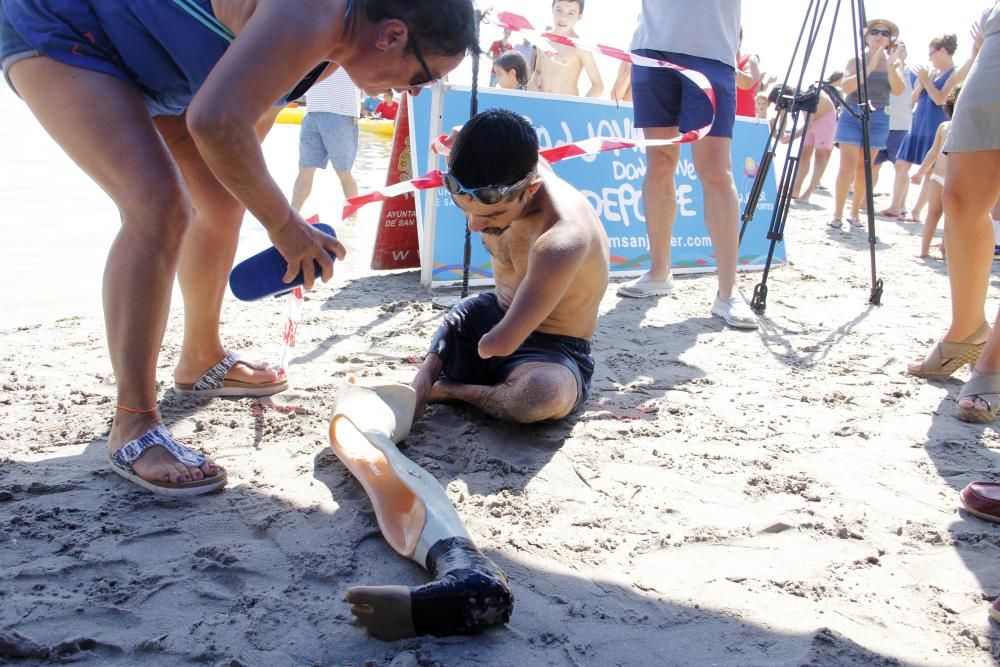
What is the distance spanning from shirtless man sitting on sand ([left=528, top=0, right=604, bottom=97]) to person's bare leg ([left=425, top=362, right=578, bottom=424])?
4584mm

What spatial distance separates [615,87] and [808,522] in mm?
4455

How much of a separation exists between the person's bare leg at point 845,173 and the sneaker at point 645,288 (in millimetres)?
3735

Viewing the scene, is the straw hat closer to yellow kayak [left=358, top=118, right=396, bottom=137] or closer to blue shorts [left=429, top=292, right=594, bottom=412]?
blue shorts [left=429, top=292, right=594, bottom=412]

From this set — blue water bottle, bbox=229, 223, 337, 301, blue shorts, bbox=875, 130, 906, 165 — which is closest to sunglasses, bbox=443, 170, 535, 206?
blue water bottle, bbox=229, 223, 337, 301

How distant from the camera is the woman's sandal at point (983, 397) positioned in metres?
2.85

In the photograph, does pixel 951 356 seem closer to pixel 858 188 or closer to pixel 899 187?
pixel 858 188

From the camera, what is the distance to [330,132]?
215 inches

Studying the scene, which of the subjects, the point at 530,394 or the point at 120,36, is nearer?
the point at 120,36

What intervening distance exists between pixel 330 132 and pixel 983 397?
4200 millimetres

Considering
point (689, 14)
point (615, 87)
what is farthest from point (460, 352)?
point (615, 87)

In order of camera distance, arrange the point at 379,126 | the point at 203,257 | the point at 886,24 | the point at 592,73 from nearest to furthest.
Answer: the point at 203,257 → the point at 592,73 → the point at 886,24 → the point at 379,126

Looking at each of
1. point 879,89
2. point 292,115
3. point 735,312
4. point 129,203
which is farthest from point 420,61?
point 292,115

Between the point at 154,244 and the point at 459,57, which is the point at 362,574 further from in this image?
the point at 459,57

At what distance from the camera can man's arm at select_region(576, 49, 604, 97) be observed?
6594 mm
